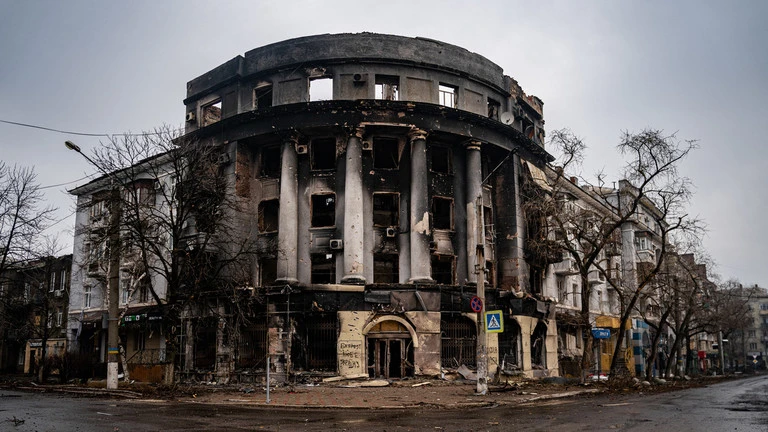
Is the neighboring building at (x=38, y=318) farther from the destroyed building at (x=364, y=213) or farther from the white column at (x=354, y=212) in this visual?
the white column at (x=354, y=212)

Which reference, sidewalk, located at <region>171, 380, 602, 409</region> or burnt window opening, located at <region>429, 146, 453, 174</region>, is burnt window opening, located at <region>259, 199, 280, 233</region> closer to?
burnt window opening, located at <region>429, 146, 453, 174</region>

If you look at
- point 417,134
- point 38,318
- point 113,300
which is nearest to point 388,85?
point 417,134

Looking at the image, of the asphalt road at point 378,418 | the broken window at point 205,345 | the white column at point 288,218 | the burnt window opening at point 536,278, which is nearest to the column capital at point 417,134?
the white column at point 288,218

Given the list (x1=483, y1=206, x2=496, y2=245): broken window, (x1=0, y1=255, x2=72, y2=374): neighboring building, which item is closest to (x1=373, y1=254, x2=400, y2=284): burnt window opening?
(x1=483, y1=206, x2=496, y2=245): broken window

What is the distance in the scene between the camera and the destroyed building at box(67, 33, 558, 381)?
2948cm

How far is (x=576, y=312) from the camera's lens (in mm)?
47156

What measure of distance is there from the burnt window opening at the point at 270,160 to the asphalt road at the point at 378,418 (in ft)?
55.2

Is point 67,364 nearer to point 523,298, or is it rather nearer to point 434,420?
point 523,298

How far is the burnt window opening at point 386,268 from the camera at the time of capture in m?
31.6

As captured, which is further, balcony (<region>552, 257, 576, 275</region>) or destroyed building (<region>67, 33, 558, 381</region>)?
balcony (<region>552, 257, 576, 275</region>)

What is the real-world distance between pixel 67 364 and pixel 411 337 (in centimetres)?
1801

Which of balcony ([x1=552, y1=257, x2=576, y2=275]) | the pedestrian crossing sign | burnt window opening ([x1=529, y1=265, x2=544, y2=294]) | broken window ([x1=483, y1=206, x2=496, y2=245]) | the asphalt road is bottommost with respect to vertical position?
the asphalt road

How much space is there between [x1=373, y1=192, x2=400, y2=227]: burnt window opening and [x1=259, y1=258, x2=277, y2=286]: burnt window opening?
18.3 feet

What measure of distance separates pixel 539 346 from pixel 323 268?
13.3 meters
